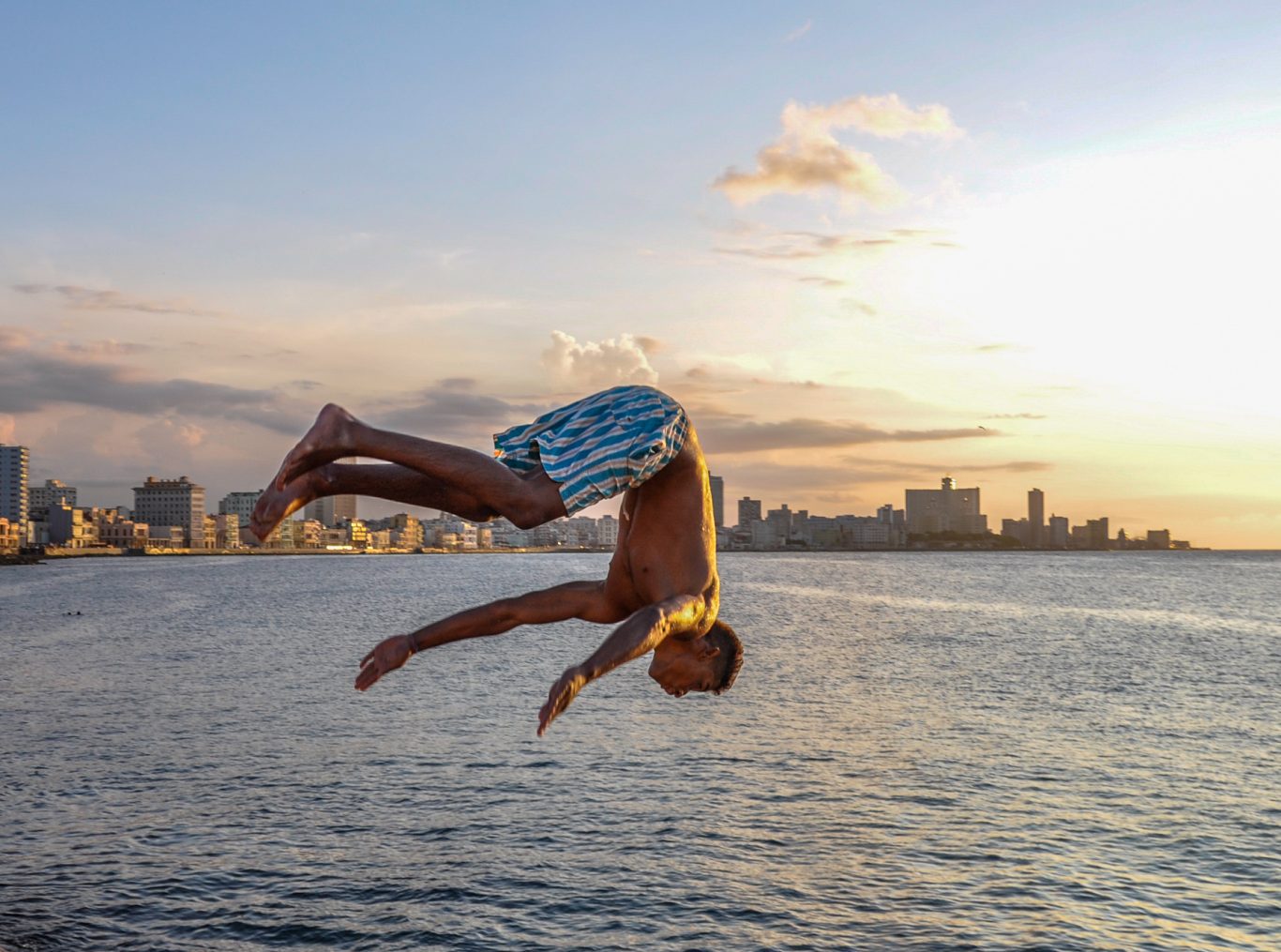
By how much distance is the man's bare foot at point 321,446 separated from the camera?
5.73 m

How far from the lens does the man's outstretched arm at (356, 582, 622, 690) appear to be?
5.94 m

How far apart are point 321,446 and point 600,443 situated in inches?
55.8

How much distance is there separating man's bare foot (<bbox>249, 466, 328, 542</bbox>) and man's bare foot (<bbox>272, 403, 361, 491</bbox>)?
0.03 m

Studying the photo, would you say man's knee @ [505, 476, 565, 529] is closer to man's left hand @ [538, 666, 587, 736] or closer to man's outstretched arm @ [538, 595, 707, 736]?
man's outstretched arm @ [538, 595, 707, 736]

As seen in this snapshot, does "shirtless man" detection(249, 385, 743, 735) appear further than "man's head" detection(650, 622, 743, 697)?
No

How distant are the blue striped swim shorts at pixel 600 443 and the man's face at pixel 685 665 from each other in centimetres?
149

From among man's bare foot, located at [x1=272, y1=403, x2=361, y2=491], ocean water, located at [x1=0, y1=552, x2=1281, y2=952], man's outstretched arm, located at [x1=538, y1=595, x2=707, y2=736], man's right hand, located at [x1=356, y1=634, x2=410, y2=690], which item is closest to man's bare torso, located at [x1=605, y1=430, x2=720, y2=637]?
man's outstretched arm, located at [x1=538, y1=595, x2=707, y2=736]

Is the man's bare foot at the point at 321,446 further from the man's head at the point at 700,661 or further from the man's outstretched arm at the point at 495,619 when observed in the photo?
the man's head at the point at 700,661

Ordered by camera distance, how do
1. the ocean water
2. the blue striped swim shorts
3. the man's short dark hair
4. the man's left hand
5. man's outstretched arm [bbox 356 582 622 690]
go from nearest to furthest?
the man's left hand → the blue striped swim shorts → man's outstretched arm [bbox 356 582 622 690] → the man's short dark hair → the ocean water

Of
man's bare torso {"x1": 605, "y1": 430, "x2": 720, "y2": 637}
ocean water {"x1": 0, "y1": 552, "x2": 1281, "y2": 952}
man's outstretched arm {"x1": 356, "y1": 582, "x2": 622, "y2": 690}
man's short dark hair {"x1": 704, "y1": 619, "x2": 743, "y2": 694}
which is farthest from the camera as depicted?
ocean water {"x1": 0, "y1": 552, "x2": 1281, "y2": 952}

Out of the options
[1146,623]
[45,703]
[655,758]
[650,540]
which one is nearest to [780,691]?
[655,758]

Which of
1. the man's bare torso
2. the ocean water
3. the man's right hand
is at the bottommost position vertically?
the ocean water

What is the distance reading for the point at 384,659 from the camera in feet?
19.4

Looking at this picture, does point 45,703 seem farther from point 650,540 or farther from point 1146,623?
point 1146,623
